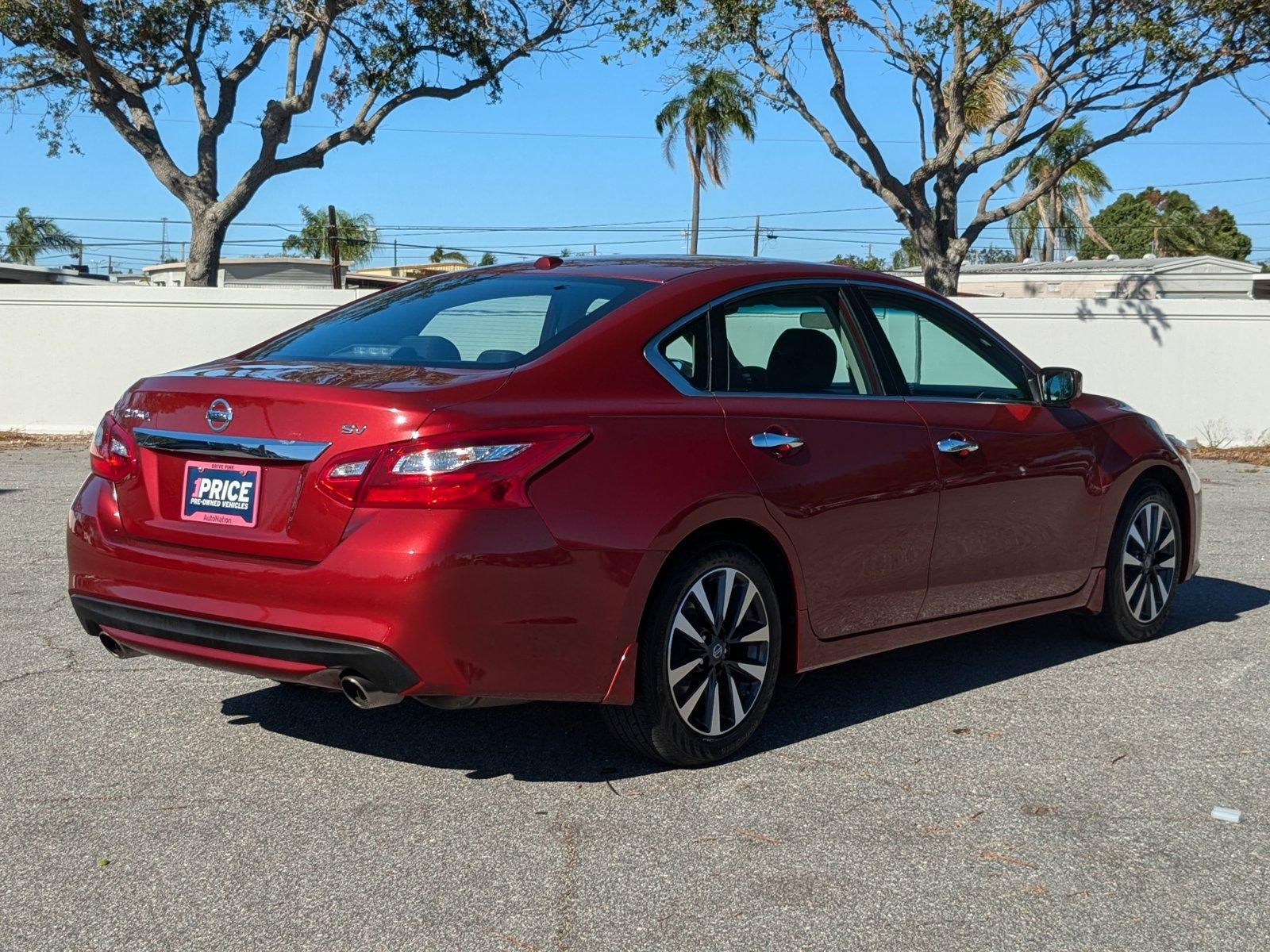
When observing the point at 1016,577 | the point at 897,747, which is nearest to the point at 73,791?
the point at 897,747

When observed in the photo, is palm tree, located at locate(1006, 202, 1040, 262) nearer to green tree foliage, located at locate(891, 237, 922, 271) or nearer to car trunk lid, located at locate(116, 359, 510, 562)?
green tree foliage, located at locate(891, 237, 922, 271)

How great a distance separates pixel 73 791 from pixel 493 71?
2286 centimetres

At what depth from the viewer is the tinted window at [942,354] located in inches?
225

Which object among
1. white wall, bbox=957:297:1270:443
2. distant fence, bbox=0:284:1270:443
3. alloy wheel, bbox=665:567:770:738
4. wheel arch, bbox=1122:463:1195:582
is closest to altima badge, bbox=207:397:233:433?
alloy wheel, bbox=665:567:770:738

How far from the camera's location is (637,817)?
14.2 feet

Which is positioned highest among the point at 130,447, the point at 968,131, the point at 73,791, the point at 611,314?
the point at 968,131

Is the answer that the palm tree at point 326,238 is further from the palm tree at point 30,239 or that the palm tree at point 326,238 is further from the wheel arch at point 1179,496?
the wheel arch at point 1179,496

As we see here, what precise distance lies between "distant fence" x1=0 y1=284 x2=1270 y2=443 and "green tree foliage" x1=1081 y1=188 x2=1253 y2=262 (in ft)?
149

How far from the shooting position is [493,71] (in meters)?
25.8

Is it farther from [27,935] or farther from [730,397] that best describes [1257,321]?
[27,935]

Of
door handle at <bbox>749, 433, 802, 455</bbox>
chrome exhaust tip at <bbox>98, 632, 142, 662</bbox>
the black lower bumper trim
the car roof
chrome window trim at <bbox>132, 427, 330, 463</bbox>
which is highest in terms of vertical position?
the car roof

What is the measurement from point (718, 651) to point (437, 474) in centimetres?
122

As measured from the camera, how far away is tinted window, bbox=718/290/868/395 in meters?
5.03

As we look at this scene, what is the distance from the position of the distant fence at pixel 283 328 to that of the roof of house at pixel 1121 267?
23017 millimetres
